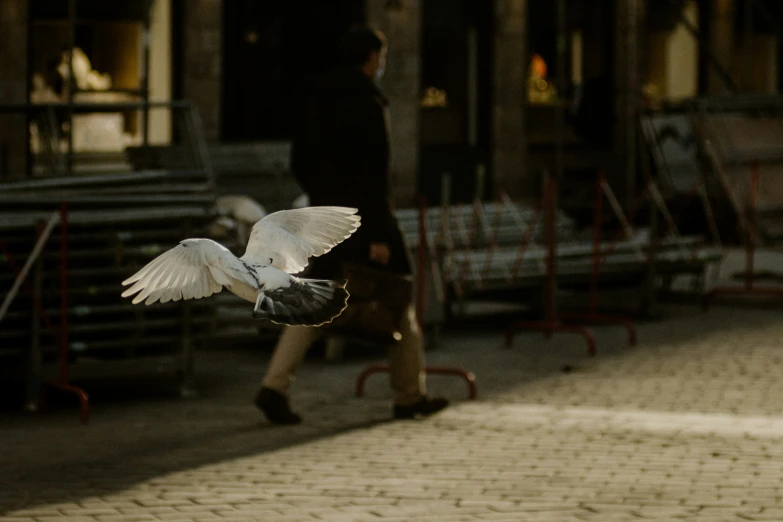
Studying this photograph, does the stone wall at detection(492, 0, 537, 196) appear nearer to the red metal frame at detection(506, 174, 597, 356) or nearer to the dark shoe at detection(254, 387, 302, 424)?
the red metal frame at detection(506, 174, 597, 356)

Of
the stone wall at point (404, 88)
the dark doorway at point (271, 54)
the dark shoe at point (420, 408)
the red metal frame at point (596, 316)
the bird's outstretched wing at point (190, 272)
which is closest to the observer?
the bird's outstretched wing at point (190, 272)

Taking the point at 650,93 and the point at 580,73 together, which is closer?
the point at 580,73

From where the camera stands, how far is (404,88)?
62.8 ft

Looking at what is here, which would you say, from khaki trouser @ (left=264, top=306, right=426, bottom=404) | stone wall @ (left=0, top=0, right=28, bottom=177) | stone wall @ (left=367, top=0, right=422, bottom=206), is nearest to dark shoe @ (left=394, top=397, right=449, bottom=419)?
khaki trouser @ (left=264, top=306, right=426, bottom=404)

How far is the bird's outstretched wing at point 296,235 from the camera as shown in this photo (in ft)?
16.1

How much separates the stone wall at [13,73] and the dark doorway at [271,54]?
107 inches

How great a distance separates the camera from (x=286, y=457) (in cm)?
761

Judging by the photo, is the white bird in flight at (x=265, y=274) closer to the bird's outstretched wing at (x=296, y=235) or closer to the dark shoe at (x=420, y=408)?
the bird's outstretched wing at (x=296, y=235)

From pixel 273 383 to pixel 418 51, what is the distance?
1129 centimetres

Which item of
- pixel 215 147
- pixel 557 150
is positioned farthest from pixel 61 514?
pixel 557 150

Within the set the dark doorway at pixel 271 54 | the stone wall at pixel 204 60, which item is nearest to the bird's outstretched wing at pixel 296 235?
the stone wall at pixel 204 60

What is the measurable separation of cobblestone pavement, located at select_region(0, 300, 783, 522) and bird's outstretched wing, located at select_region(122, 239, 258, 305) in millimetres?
1628

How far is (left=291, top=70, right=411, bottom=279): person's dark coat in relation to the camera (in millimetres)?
8281

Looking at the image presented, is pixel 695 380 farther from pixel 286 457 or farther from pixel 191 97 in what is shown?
pixel 191 97
